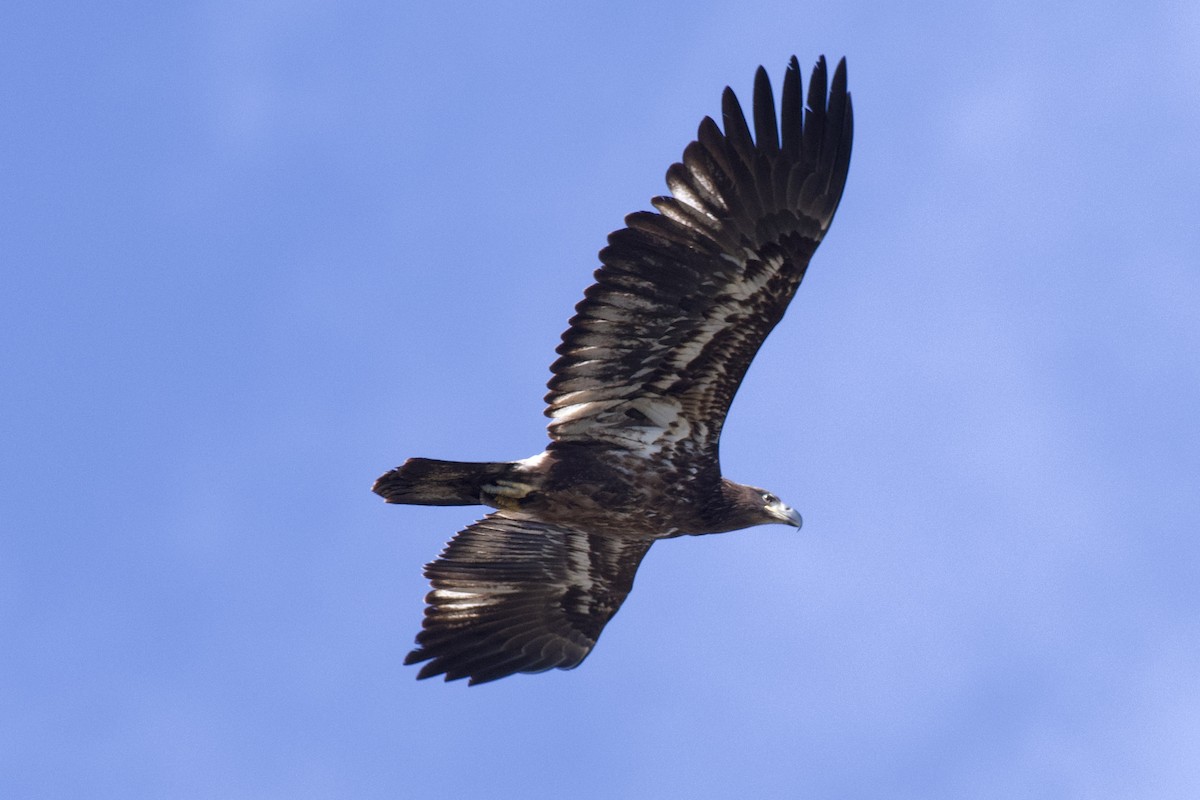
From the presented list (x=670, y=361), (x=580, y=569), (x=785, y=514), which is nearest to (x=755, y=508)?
(x=785, y=514)

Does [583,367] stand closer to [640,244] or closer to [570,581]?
[640,244]

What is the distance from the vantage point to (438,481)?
46.4 feet

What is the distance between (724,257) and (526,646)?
13.8ft

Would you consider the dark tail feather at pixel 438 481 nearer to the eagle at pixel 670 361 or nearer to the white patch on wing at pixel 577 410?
the eagle at pixel 670 361

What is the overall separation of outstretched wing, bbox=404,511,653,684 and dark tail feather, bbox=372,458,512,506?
1737 millimetres

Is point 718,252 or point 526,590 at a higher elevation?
point 718,252

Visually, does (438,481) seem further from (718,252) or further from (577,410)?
(718,252)

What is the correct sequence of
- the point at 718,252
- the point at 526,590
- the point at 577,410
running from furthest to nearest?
the point at 526,590, the point at 577,410, the point at 718,252

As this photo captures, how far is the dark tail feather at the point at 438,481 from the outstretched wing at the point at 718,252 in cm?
85

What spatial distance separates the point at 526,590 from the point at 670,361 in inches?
120

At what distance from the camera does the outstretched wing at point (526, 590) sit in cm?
1603

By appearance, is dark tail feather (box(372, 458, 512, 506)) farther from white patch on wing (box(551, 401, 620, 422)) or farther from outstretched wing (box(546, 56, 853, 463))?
outstretched wing (box(546, 56, 853, 463))

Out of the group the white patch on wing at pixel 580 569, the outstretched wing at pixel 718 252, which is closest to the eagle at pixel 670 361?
the outstretched wing at pixel 718 252

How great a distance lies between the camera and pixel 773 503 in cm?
1496
